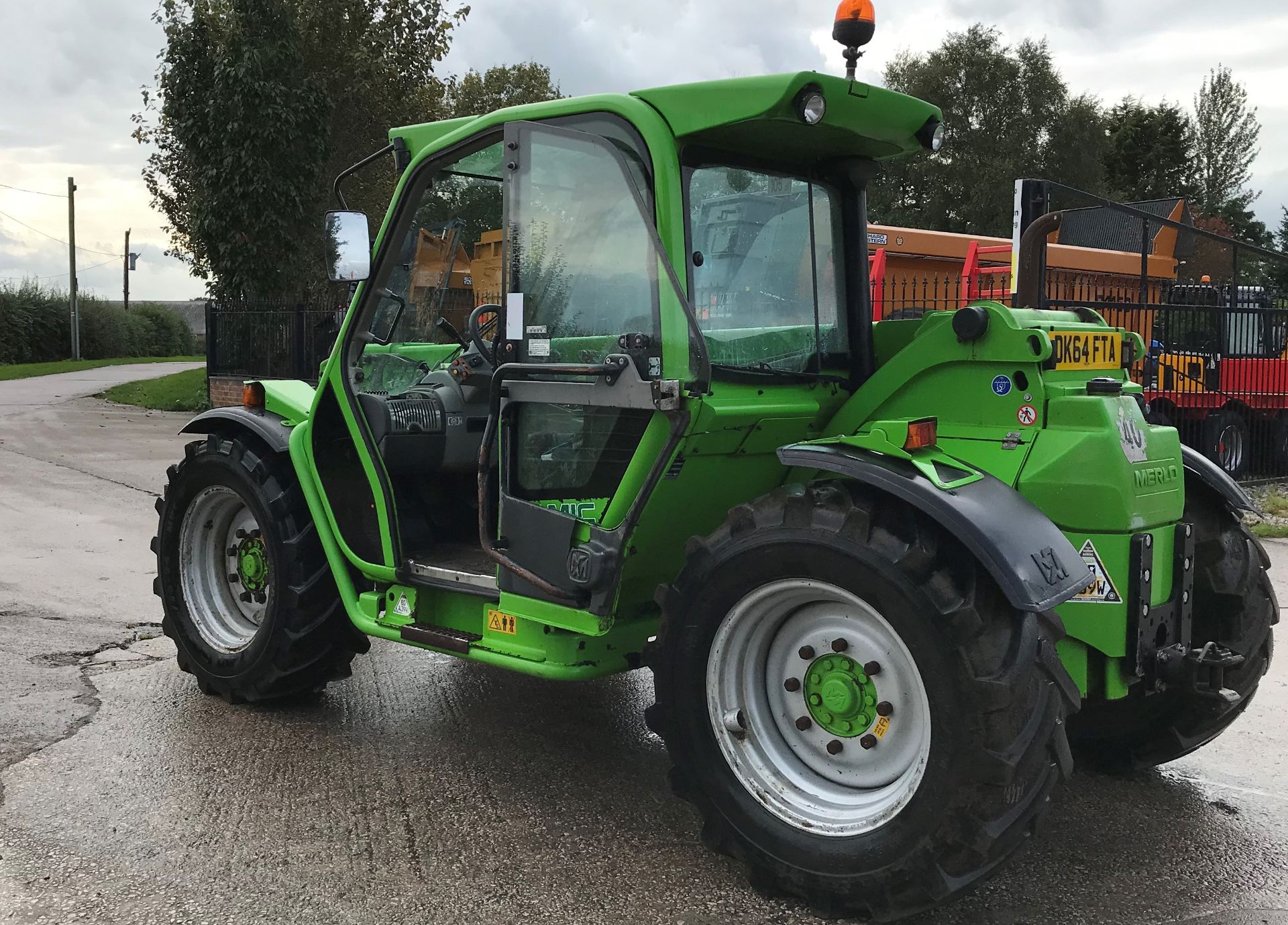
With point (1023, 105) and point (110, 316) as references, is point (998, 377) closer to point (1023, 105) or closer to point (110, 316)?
point (1023, 105)

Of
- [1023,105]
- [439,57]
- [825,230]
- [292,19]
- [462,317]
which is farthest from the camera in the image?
[1023,105]

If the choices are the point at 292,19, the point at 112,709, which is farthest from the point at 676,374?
the point at 292,19

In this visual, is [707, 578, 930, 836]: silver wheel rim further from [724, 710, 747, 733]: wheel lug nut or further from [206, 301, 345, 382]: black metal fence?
[206, 301, 345, 382]: black metal fence

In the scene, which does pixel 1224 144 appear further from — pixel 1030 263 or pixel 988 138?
pixel 1030 263

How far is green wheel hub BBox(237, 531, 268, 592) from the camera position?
5.09m

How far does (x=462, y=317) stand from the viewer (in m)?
4.67

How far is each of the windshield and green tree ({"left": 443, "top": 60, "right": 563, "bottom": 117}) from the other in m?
32.4

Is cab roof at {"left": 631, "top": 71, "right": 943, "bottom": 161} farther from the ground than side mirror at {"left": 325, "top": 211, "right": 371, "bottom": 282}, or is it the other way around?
cab roof at {"left": 631, "top": 71, "right": 943, "bottom": 161}

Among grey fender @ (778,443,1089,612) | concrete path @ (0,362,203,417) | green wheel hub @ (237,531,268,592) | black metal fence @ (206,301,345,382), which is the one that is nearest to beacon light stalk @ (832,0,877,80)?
grey fender @ (778,443,1089,612)

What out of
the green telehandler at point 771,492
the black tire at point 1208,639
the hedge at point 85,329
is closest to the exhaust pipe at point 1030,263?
the green telehandler at point 771,492

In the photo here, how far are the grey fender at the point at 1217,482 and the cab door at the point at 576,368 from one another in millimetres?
1809

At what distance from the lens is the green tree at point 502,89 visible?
117 feet

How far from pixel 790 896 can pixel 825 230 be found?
2.21m

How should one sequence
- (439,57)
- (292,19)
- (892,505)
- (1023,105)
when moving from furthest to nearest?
(1023,105) → (439,57) → (292,19) → (892,505)
